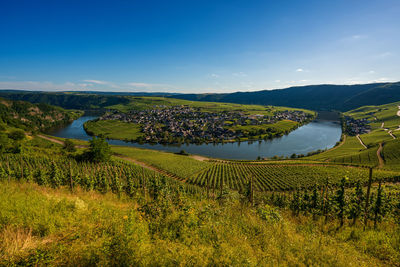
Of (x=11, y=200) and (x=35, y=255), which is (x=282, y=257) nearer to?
(x=35, y=255)

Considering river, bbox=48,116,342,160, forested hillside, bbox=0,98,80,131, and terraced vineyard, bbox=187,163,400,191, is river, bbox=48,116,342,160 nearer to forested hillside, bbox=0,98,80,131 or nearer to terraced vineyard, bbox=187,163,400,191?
terraced vineyard, bbox=187,163,400,191

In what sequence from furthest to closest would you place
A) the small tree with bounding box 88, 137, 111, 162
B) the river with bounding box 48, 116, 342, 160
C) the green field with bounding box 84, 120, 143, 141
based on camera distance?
the green field with bounding box 84, 120, 143, 141, the river with bounding box 48, 116, 342, 160, the small tree with bounding box 88, 137, 111, 162

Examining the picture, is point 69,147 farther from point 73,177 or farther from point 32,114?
point 32,114

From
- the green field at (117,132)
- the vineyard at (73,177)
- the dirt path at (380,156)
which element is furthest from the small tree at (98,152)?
the dirt path at (380,156)

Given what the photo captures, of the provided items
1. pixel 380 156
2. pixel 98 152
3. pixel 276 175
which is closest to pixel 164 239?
pixel 98 152

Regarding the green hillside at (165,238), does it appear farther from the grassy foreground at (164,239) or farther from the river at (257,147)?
the river at (257,147)

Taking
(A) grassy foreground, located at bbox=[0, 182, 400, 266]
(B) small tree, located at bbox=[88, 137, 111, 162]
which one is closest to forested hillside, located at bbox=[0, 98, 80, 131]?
(B) small tree, located at bbox=[88, 137, 111, 162]
